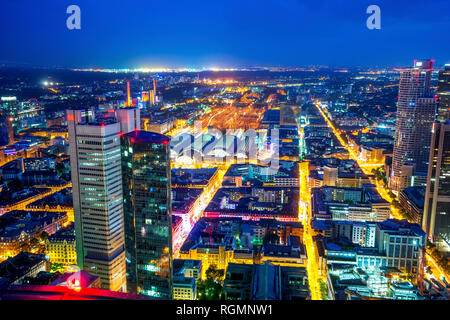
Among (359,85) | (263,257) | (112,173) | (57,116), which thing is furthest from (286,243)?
(359,85)

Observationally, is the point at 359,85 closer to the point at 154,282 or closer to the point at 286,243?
the point at 286,243

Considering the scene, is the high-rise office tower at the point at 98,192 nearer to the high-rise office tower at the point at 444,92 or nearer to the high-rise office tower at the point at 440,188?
the high-rise office tower at the point at 440,188

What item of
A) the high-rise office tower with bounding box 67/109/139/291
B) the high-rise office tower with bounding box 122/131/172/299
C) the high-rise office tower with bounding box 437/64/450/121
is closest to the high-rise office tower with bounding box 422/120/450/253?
the high-rise office tower with bounding box 437/64/450/121

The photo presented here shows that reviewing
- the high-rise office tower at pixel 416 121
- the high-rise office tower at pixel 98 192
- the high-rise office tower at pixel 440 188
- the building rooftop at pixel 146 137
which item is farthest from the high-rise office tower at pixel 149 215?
the high-rise office tower at pixel 416 121

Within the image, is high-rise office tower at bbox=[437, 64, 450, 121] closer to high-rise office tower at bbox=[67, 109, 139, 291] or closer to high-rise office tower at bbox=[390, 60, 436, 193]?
high-rise office tower at bbox=[390, 60, 436, 193]

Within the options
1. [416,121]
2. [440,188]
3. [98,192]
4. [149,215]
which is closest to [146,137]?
[149,215]

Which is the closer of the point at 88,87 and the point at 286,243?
the point at 286,243
